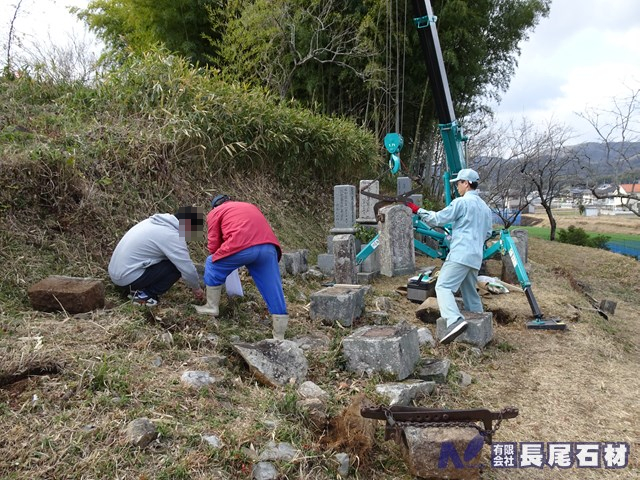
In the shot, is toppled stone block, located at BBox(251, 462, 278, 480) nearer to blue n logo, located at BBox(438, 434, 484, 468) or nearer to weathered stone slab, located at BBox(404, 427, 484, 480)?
weathered stone slab, located at BBox(404, 427, 484, 480)

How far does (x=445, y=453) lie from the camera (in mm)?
2566

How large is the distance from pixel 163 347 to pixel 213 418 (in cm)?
97

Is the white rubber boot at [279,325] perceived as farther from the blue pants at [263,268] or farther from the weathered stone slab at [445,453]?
the weathered stone slab at [445,453]

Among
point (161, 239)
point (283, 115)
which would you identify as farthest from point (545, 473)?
point (283, 115)

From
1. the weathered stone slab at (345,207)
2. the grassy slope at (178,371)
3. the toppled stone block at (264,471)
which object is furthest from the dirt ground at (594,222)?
the toppled stone block at (264,471)

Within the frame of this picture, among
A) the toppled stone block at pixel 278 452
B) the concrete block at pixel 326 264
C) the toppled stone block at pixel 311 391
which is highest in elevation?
the concrete block at pixel 326 264

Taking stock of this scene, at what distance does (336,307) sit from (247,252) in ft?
3.87

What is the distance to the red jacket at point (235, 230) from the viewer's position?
3.96 m

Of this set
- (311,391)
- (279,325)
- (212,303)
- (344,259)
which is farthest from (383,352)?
(344,259)

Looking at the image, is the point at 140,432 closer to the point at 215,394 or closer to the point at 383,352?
the point at 215,394

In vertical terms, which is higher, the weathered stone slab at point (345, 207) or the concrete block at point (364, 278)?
the weathered stone slab at point (345, 207)

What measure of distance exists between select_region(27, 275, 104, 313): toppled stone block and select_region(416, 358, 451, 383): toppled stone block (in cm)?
246

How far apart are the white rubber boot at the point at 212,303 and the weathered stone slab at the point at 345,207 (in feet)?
11.1

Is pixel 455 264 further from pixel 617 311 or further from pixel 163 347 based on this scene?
pixel 617 311
